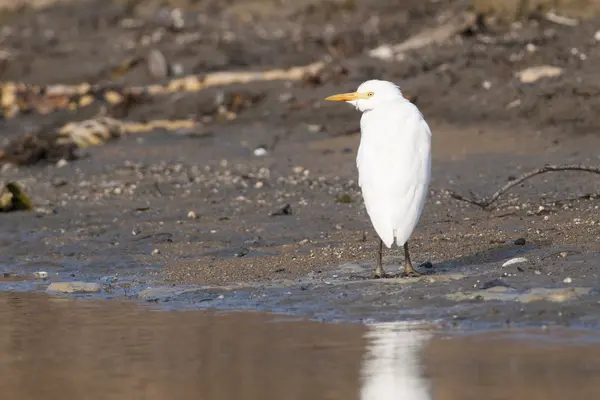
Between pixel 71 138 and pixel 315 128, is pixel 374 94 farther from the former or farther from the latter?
pixel 71 138

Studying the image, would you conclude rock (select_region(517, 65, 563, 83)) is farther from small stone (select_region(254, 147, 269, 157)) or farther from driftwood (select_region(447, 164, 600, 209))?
driftwood (select_region(447, 164, 600, 209))

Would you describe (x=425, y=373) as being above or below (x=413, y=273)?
above

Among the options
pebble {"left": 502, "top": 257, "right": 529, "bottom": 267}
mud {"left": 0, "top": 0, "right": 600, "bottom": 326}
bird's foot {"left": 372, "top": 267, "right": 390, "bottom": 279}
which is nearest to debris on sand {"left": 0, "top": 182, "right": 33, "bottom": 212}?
mud {"left": 0, "top": 0, "right": 600, "bottom": 326}

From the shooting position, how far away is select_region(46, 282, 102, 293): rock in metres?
9.10

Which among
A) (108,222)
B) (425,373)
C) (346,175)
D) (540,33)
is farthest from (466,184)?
(425,373)

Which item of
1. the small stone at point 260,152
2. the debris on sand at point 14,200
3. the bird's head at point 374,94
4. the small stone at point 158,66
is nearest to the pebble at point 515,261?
the bird's head at point 374,94

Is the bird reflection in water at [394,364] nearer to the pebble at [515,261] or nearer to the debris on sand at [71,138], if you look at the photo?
the pebble at [515,261]

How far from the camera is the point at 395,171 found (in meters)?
8.31

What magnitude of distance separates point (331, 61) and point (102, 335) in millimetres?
11014

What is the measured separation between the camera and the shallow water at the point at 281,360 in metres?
5.68

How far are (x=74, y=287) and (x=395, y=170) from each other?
2.44m

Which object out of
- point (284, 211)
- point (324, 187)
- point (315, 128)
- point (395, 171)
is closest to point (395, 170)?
point (395, 171)

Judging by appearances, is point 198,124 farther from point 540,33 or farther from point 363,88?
point 363,88

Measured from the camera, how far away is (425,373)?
5.90m
